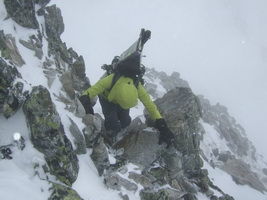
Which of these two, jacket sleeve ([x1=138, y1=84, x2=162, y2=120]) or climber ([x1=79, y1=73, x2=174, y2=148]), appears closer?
climber ([x1=79, y1=73, x2=174, y2=148])

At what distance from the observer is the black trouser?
9242 millimetres

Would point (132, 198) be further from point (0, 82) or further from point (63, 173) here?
point (0, 82)

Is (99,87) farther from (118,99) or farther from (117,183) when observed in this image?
(117,183)

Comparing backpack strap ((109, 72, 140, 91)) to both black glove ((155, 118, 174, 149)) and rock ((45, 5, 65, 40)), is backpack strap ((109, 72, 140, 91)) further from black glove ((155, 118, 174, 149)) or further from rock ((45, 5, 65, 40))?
rock ((45, 5, 65, 40))

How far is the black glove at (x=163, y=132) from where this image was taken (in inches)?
368

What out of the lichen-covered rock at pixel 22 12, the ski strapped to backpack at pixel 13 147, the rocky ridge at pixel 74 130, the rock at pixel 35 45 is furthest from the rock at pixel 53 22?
the ski strapped to backpack at pixel 13 147

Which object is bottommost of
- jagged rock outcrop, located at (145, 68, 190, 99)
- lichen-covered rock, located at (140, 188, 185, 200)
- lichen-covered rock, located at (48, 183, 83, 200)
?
lichen-covered rock, located at (48, 183, 83, 200)

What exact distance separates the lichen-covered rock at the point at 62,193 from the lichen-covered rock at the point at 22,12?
656cm

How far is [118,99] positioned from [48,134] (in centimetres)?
332

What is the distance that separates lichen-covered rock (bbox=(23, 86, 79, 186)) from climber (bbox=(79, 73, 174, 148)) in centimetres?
256

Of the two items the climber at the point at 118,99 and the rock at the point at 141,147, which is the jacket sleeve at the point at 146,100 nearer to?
the climber at the point at 118,99

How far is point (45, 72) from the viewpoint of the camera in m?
8.70

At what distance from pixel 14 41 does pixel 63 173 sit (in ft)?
16.5

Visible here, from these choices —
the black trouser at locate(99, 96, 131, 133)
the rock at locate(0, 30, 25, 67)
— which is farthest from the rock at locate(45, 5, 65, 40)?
the black trouser at locate(99, 96, 131, 133)
